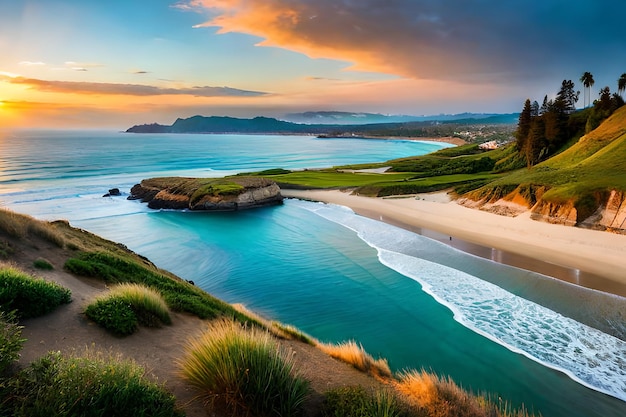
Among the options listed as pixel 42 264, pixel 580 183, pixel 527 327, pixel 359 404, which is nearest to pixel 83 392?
pixel 359 404

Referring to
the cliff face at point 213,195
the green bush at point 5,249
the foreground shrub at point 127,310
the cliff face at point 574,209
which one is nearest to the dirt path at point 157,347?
the foreground shrub at point 127,310

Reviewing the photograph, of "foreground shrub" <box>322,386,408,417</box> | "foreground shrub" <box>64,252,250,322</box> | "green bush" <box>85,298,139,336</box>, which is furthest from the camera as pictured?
"foreground shrub" <box>64,252,250,322</box>

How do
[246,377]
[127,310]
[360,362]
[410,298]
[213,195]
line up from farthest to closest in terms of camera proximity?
1. [213,195]
2. [410,298]
3. [360,362]
4. [127,310]
5. [246,377]

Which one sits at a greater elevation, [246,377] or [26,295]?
[26,295]

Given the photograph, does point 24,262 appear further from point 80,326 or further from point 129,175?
point 129,175

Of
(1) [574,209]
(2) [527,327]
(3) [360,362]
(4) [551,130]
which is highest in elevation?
(4) [551,130]

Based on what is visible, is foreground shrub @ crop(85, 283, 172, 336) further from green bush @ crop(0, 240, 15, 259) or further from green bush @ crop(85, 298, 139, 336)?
green bush @ crop(0, 240, 15, 259)

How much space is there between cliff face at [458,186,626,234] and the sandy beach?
0.66 metres

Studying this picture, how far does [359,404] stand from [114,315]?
16.4 ft

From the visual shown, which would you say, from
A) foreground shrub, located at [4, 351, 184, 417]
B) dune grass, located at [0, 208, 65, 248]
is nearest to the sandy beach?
foreground shrub, located at [4, 351, 184, 417]

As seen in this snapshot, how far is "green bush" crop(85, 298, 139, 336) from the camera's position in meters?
7.01

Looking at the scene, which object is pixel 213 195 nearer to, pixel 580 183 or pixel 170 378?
pixel 580 183

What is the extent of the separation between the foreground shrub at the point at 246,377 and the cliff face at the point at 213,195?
36293 millimetres

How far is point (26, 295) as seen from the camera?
22.6 feet
